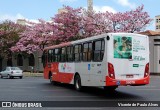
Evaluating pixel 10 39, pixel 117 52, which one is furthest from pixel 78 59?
pixel 10 39

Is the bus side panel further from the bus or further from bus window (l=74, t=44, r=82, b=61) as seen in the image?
the bus

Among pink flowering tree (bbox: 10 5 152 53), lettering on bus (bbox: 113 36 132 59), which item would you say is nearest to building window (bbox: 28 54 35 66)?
pink flowering tree (bbox: 10 5 152 53)

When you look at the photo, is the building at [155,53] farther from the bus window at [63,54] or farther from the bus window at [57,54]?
the bus window at [63,54]

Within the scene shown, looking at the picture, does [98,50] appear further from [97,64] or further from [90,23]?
[90,23]

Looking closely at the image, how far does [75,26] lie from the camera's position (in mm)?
49250

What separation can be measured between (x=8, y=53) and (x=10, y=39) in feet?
8.42

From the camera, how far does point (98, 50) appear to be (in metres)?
18.0

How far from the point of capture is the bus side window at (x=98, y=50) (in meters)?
17.7

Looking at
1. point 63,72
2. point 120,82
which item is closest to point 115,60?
point 120,82

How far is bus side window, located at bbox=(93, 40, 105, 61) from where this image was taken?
17.7 m

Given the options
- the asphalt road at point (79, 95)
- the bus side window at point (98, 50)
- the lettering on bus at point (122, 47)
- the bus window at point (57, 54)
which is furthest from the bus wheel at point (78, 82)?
the lettering on bus at point (122, 47)

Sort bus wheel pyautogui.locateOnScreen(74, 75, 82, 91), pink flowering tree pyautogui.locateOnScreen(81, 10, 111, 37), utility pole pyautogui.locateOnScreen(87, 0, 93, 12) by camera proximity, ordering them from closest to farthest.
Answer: bus wheel pyautogui.locateOnScreen(74, 75, 82, 91) → pink flowering tree pyautogui.locateOnScreen(81, 10, 111, 37) → utility pole pyautogui.locateOnScreen(87, 0, 93, 12)

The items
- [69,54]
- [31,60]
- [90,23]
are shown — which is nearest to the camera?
[69,54]

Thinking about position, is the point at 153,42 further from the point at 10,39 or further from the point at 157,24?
the point at 157,24
